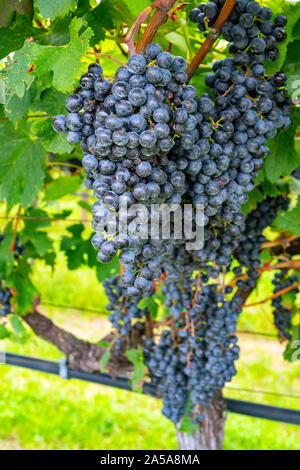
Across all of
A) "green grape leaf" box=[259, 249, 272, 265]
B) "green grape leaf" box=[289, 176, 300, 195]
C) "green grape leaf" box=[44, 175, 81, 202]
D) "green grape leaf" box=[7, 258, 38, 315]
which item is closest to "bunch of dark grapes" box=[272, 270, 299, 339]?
"green grape leaf" box=[259, 249, 272, 265]

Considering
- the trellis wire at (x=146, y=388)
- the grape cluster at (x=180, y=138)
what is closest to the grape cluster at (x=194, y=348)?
the grape cluster at (x=180, y=138)

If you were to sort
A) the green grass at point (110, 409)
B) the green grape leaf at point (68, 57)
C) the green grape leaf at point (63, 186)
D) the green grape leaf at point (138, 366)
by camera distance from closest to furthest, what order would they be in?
the green grape leaf at point (68, 57) → the green grape leaf at point (138, 366) → the green grape leaf at point (63, 186) → the green grass at point (110, 409)

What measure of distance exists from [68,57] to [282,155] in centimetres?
74

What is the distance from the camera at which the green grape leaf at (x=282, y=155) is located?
133 centimetres

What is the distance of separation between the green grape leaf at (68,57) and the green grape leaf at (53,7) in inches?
1.8

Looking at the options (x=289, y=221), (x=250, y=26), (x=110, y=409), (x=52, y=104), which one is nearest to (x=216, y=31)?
(x=250, y=26)

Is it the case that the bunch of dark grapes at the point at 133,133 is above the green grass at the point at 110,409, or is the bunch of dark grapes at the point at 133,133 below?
above

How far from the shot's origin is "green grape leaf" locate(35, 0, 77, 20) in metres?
0.94

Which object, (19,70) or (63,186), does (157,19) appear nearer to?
(19,70)

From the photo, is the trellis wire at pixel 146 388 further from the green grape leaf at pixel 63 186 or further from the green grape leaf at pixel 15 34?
the green grape leaf at pixel 15 34

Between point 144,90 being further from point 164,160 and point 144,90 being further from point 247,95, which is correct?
point 247,95

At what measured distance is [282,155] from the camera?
1.35 m

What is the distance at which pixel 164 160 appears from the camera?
35.5 inches

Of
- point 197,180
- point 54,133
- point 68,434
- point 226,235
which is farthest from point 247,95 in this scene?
point 68,434
